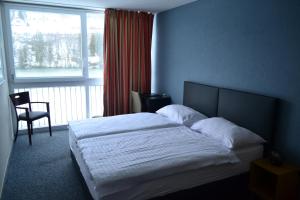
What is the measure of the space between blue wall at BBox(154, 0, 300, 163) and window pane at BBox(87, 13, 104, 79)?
142cm

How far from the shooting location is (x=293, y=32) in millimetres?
2234

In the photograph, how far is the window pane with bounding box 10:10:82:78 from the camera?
4.08 meters

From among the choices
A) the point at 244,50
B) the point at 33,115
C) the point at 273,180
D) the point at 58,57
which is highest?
the point at 244,50

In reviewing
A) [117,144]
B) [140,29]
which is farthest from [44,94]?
[117,144]

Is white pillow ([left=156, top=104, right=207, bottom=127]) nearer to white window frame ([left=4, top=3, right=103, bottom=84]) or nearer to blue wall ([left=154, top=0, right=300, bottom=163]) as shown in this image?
blue wall ([left=154, top=0, right=300, bottom=163])

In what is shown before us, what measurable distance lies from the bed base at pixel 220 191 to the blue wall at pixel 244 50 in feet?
1.88

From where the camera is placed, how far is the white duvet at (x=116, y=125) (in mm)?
2826

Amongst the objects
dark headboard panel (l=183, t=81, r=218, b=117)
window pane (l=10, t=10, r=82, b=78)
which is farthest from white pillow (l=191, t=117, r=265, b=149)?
window pane (l=10, t=10, r=82, b=78)

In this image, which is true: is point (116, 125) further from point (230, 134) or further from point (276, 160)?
point (276, 160)

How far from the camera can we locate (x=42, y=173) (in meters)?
2.93

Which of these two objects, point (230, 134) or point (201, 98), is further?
point (201, 98)

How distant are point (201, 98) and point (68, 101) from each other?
287 centimetres

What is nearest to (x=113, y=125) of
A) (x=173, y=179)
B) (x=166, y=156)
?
(x=166, y=156)

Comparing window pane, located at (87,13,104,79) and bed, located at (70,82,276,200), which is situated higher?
window pane, located at (87,13,104,79)
